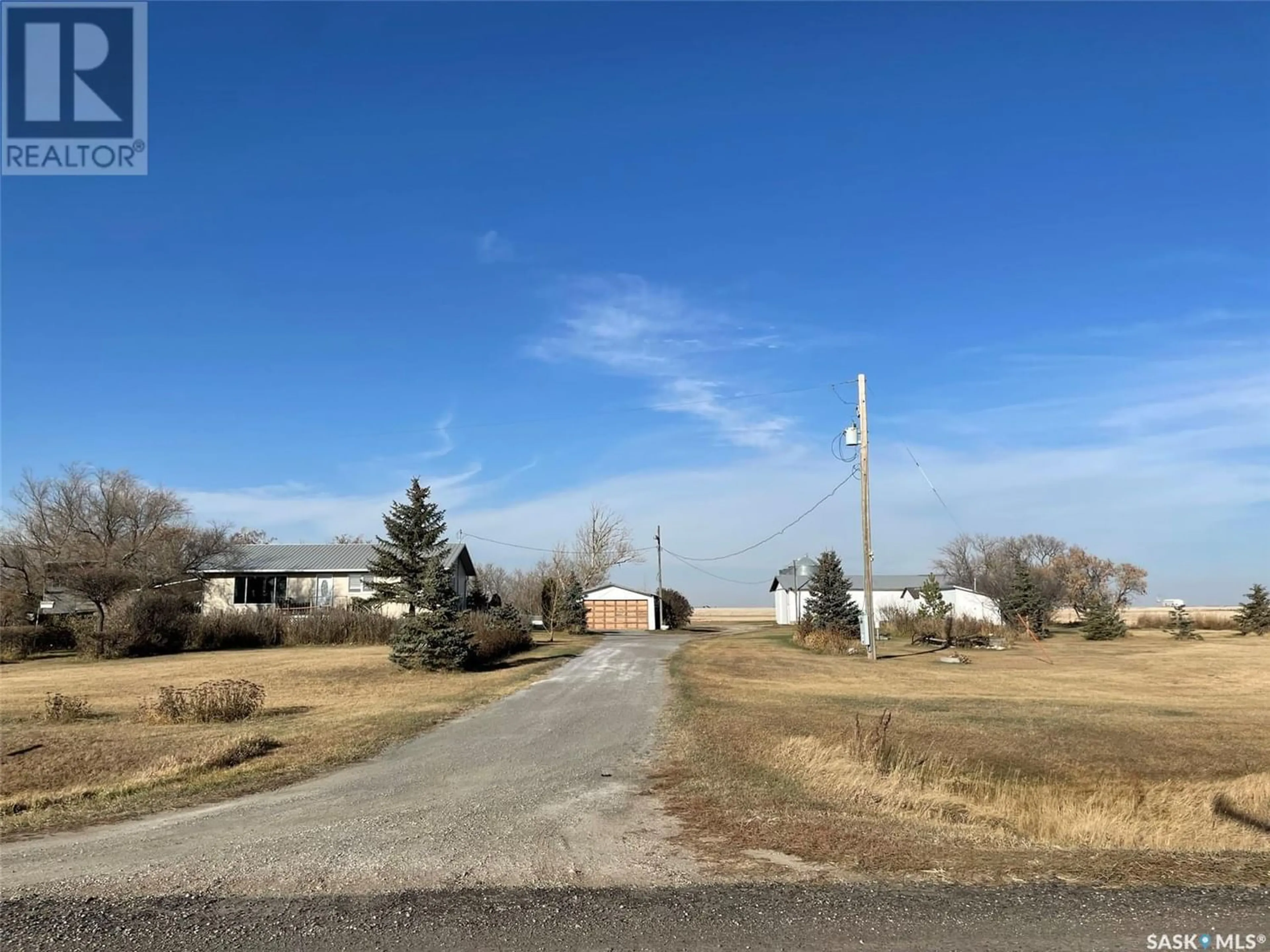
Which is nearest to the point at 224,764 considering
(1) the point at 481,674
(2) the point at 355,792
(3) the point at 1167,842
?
(2) the point at 355,792

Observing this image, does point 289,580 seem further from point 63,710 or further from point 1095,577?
point 1095,577

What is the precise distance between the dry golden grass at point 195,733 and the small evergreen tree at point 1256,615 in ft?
171

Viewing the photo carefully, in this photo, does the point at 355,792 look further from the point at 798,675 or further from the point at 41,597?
the point at 41,597

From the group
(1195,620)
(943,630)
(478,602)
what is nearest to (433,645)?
(478,602)

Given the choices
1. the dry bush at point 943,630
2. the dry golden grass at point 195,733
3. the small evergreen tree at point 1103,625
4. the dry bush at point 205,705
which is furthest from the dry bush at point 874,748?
the small evergreen tree at point 1103,625

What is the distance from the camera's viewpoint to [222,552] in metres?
55.0

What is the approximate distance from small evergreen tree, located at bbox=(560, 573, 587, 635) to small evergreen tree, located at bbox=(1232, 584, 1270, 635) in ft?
145

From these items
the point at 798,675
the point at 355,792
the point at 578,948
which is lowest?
the point at 798,675

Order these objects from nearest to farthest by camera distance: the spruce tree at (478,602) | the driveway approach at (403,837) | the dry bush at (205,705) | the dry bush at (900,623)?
the driveway approach at (403,837)
the dry bush at (205,705)
the spruce tree at (478,602)
the dry bush at (900,623)

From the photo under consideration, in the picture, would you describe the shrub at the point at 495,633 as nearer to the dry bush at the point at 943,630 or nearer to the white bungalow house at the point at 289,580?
the white bungalow house at the point at 289,580

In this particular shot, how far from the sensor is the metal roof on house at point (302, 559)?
173ft

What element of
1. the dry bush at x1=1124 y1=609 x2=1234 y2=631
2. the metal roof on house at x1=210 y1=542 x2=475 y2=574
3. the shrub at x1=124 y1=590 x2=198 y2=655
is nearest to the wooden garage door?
the metal roof on house at x1=210 y1=542 x2=475 y2=574

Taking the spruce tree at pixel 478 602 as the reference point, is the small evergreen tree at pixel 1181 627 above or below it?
below

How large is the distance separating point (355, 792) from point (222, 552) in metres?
51.2
